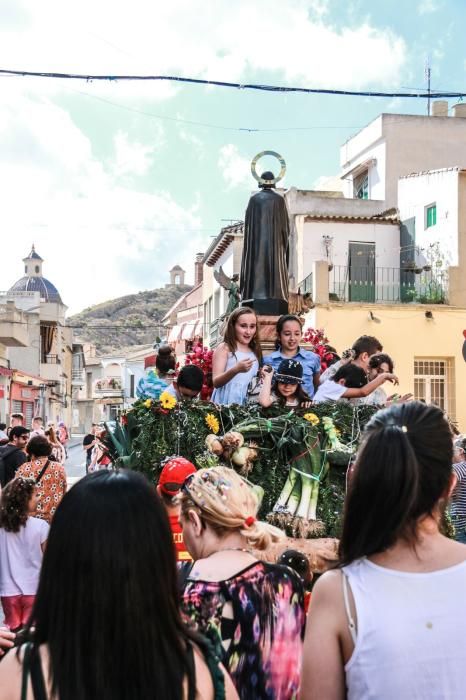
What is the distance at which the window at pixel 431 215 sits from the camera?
26.7 metres

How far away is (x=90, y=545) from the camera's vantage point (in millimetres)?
1975

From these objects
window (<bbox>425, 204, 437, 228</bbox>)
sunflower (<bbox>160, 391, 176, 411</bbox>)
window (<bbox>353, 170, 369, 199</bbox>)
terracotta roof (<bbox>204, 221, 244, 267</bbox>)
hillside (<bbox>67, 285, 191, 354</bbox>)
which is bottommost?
sunflower (<bbox>160, 391, 176, 411</bbox>)

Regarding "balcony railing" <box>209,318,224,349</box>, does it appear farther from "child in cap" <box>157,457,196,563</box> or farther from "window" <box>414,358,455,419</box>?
"window" <box>414,358,455,419</box>

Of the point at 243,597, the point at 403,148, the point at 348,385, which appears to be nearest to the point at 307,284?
the point at 403,148

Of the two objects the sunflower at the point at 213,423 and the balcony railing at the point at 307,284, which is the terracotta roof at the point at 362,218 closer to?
the balcony railing at the point at 307,284

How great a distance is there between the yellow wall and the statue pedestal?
52.3ft

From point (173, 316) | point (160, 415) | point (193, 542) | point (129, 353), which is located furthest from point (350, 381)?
point (129, 353)

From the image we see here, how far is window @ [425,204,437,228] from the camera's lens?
→ 2670 centimetres

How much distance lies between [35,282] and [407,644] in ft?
366

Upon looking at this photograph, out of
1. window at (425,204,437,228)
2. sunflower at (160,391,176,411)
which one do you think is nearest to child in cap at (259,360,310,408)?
sunflower at (160,391,176,411)

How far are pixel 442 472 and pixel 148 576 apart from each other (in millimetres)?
912

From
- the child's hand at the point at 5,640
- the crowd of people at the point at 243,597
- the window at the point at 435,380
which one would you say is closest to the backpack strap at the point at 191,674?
the crowd of people at the point at 243,597

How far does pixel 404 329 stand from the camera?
24672 mm

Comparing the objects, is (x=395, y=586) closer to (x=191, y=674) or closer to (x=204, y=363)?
(x=191, y=674)
